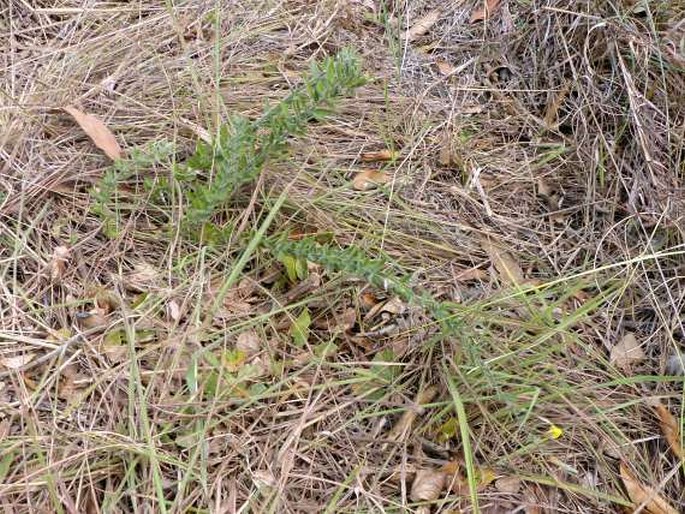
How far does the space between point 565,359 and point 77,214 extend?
1.15 m

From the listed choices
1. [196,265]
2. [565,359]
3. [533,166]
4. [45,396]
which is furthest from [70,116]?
Result: [565,359]

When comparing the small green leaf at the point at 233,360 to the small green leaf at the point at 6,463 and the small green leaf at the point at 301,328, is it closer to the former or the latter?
the small green leaf at the point at 301,328

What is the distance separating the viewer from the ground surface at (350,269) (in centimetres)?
138

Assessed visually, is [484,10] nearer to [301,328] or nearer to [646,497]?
[301,328]

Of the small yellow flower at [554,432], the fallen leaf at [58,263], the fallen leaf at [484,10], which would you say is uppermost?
the fallen leaf at [484,10]

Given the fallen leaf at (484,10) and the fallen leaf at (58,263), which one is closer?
the fallen leaf at (58,263)

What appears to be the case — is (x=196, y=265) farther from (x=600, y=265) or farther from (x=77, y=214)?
(x=600, y=265)

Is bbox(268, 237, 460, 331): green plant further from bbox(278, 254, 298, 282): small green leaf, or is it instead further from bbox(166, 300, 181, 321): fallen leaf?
bbox(166, 300, 181, 321): fallen leaf

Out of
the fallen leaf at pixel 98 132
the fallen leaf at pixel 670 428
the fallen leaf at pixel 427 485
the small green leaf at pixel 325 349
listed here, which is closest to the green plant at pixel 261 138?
the fallen leaf at pixel 98 132

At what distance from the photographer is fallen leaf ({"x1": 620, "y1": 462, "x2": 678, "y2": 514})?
1.42 m

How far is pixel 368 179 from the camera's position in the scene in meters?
1.79

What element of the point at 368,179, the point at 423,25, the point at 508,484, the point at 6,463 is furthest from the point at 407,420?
the point at 423,25

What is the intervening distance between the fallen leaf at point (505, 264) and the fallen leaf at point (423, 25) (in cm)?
75

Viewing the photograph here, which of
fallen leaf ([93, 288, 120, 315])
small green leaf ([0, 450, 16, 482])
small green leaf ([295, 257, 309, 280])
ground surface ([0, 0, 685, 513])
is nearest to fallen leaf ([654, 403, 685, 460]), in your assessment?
ground surface ([0, 0, 685, 513])
